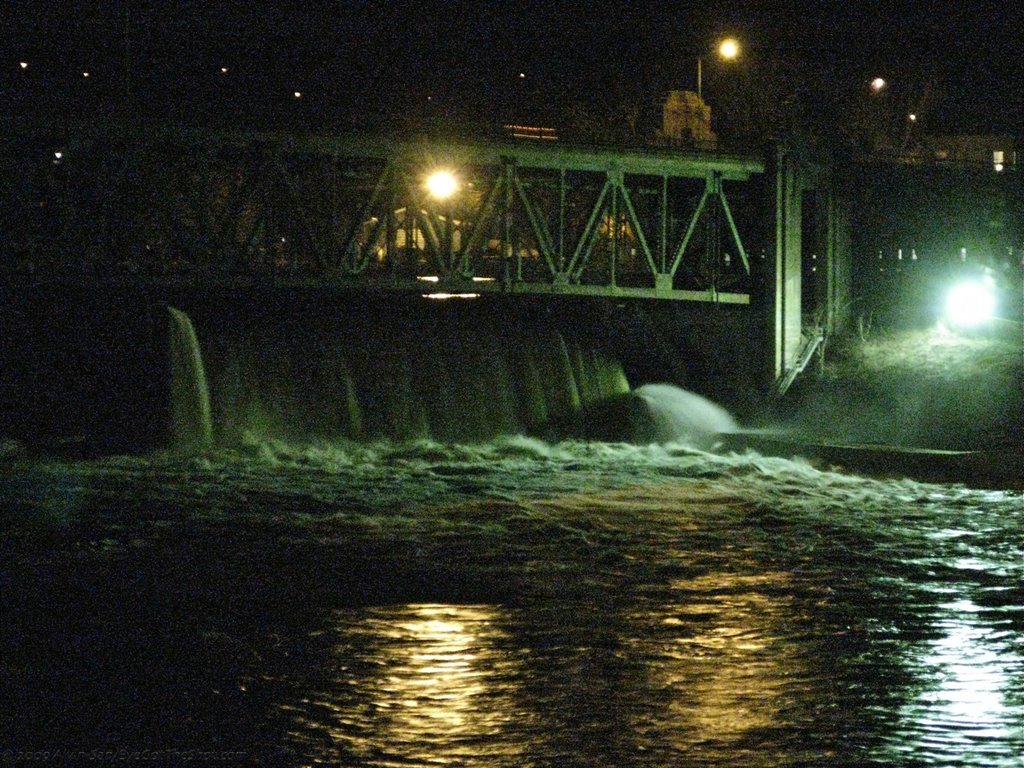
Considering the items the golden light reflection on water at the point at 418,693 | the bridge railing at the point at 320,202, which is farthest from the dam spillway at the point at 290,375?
the golden light reflection on water at the point at 418,693

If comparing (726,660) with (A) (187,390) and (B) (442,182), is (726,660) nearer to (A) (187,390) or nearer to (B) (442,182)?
(A) (187,390)

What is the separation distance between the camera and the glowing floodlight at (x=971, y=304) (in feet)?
151

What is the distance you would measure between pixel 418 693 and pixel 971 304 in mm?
37819

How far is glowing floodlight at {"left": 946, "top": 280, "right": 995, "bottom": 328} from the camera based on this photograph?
45969mm

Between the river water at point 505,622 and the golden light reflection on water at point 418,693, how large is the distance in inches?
1.5

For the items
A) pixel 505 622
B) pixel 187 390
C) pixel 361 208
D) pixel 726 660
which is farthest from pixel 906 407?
pixel 726 660

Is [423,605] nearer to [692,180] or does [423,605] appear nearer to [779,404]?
[779,404]

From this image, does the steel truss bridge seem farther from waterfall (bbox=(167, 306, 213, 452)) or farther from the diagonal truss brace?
waterfall (bbox=(167, 306, 213, 452))

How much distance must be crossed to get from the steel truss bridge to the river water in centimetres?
726

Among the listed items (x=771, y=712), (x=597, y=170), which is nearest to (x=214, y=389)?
(x=597, y=170)

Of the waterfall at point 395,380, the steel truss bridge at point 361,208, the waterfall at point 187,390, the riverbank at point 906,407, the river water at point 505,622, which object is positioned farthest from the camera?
the waterfall at point 395,380

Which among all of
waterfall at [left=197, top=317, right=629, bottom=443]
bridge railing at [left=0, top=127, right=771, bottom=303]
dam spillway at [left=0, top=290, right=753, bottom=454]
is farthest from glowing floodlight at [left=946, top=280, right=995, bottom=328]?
waterfall at [left=197, top=317, right=629, bottom=443]

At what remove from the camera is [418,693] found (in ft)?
42.2

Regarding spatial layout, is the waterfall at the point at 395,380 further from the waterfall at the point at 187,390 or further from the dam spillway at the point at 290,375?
the waterfall at the point at 187,390
